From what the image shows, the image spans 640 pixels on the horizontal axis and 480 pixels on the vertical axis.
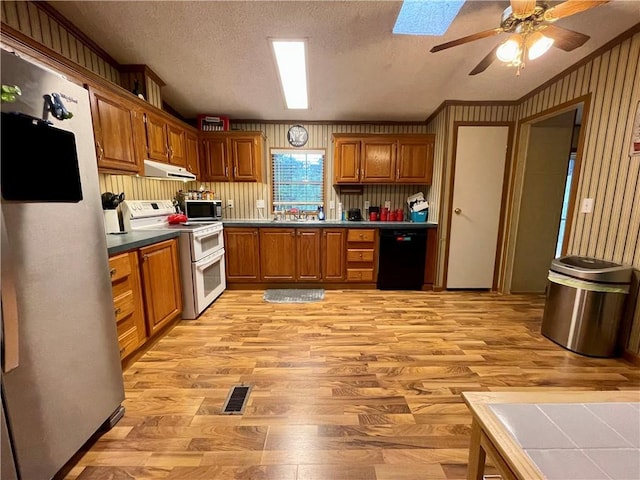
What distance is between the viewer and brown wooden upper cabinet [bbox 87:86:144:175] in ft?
6.33

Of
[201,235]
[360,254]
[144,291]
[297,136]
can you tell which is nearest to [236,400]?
[144,291]

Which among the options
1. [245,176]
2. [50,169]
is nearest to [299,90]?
[245,176]

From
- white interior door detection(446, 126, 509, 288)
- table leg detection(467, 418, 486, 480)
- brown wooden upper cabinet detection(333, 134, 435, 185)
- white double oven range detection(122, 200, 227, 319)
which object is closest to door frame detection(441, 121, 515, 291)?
white interior door detection(446, 126, 509, 288)

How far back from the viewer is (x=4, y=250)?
83 centimetres

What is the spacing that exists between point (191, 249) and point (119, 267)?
90 centimetres

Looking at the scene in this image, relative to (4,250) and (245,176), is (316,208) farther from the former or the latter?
(4,250)

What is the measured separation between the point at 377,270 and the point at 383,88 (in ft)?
7.39

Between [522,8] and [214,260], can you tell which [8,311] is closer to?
[214,260]

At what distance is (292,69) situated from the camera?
244 centimetres

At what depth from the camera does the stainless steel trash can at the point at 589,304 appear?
1952mm

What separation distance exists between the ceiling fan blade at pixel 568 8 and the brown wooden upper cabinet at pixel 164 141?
314cm

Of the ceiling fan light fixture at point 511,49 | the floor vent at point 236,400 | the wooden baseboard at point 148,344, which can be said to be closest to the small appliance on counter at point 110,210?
the wooden baseboard at point 148,344

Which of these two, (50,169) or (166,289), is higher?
(50,169)

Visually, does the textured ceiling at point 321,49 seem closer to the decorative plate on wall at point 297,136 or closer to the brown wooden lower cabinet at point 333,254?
the decorative plate on wall at point 297,136
